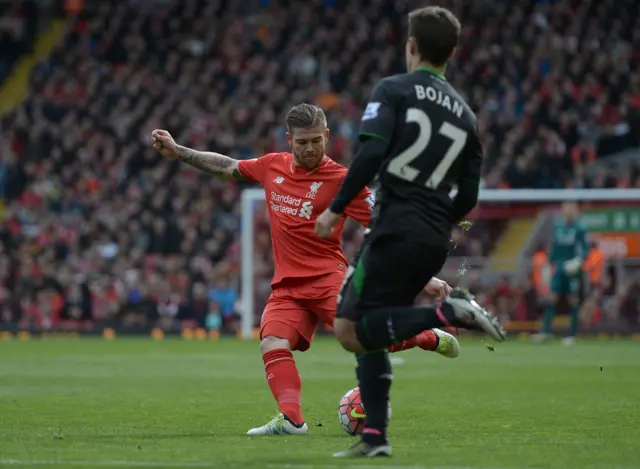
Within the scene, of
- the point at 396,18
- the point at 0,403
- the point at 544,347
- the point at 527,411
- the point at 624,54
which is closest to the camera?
the point at 527,411

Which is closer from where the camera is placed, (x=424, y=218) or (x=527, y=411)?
(x=424, y=218)

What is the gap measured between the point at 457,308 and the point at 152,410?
402 cm

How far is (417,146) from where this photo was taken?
6484 mm

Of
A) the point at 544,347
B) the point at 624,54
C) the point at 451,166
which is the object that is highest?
the point at 624,54

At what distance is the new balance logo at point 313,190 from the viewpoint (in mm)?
8375

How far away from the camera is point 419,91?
647cm

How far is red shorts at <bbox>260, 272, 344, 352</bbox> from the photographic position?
8.35 meters

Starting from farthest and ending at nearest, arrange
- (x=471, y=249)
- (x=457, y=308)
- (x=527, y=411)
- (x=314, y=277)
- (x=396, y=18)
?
(x=396, y=18)
(x=471, y=249)
(x=527, y=411)
(x=314, y=277)
(x=457, y=308)

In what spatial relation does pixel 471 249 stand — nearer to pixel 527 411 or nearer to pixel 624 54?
pixel 624 54

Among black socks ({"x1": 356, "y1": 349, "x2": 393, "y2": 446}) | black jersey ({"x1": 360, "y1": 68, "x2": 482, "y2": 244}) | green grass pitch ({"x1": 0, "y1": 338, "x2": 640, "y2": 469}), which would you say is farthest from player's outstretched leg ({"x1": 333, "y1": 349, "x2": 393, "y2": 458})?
black jersey ({"x1": 360, "y1": 68, "x2": 482, "y2": 244})

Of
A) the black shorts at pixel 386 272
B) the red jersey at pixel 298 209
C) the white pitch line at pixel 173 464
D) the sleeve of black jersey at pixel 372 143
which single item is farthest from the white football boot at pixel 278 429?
the sleeve of black jersey at pixel 372 143

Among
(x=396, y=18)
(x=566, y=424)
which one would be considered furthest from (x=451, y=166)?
(x=396, y=18)

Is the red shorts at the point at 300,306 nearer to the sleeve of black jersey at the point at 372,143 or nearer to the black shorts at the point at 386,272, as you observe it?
the black shorts at the point at 386,272

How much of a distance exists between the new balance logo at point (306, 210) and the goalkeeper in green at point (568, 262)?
1311 cm
